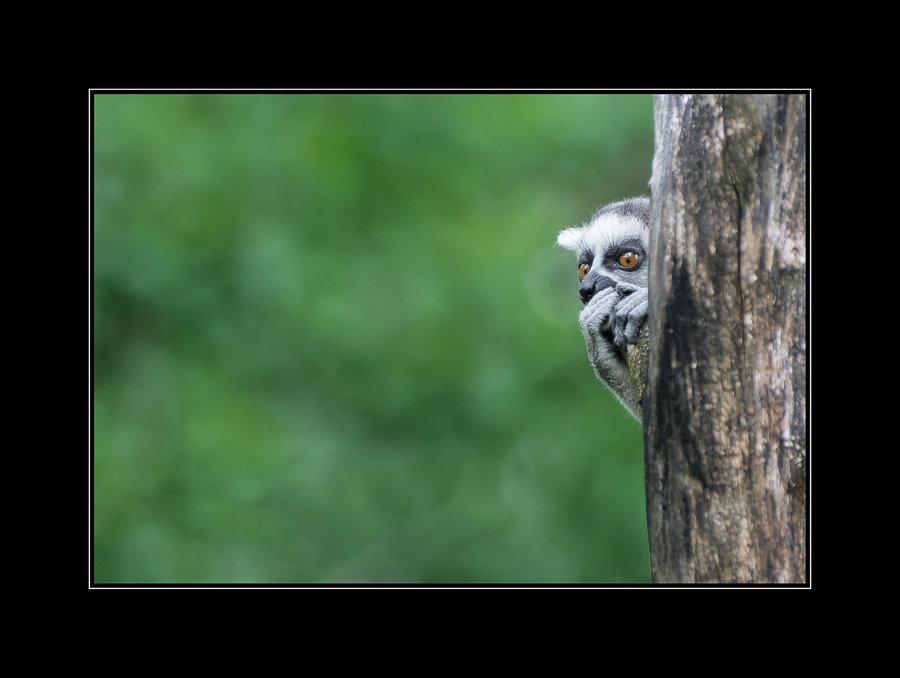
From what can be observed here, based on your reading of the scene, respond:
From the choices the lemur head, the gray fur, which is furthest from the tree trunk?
the lemur head

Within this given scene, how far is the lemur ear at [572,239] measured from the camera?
107 inches

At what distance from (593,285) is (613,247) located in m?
0.24

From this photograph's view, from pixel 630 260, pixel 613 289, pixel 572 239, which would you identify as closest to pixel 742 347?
pixel 613 289

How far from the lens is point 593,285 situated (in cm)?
229

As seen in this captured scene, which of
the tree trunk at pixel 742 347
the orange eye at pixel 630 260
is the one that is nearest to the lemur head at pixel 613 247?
the orange eye at pixel 630 260

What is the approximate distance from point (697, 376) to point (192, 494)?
10.1ft

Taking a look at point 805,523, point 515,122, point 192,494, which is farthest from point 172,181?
point 805,523

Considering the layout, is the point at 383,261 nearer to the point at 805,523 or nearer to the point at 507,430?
the point at 507,430

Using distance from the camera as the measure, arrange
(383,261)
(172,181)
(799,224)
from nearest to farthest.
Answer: (799,224)
(172,181)
(383,261)

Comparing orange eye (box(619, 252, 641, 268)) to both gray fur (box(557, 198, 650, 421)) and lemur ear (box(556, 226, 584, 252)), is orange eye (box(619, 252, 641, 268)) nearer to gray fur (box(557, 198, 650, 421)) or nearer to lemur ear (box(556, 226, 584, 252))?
gray fur (box(557, 198, 650, 421))

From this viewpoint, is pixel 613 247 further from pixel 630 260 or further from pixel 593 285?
pixel 593 285

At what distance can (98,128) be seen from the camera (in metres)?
3.88

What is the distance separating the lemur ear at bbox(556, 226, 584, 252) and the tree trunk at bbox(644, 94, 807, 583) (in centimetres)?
120

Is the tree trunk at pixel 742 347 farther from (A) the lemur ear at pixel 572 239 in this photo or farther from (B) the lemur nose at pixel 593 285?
(A) the lemur ear at pixel 572 239
